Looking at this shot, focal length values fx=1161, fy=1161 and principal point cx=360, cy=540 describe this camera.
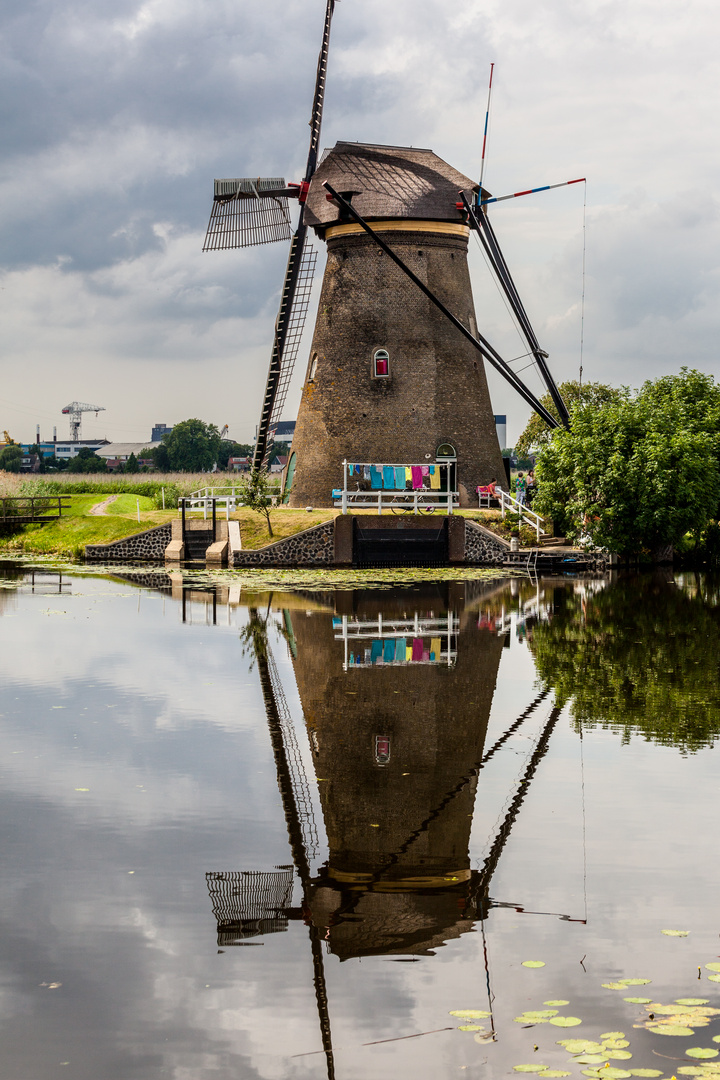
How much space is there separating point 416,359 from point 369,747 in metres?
28.1

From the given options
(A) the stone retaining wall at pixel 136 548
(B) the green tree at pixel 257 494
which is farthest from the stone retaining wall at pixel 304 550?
(A) the stone retaining wall at pixel 136 548

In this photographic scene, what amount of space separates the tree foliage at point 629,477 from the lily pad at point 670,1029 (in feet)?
94.3

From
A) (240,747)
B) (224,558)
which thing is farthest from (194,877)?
(224,558)

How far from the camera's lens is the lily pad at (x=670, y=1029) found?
15.3ft

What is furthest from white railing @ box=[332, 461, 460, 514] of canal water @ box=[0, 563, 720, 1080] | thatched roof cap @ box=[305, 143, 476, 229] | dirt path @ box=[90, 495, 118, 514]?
canal water @ box=[0, 563, 720, 1080]

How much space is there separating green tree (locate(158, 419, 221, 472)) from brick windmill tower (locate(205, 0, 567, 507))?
87142 millimetres

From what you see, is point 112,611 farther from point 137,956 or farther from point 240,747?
point 137,956

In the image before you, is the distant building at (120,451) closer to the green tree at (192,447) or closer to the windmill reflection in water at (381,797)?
the green tree at (192,447)

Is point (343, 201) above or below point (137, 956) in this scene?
above

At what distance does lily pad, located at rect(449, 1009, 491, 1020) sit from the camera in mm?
4805

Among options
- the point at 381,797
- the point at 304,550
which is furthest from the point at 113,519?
the point at 381,797

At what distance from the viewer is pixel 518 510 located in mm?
36281

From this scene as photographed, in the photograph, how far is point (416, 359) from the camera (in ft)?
120

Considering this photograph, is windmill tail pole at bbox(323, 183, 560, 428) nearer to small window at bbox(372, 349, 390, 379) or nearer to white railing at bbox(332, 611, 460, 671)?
small window at bbox(372, 349, 390, 379)
